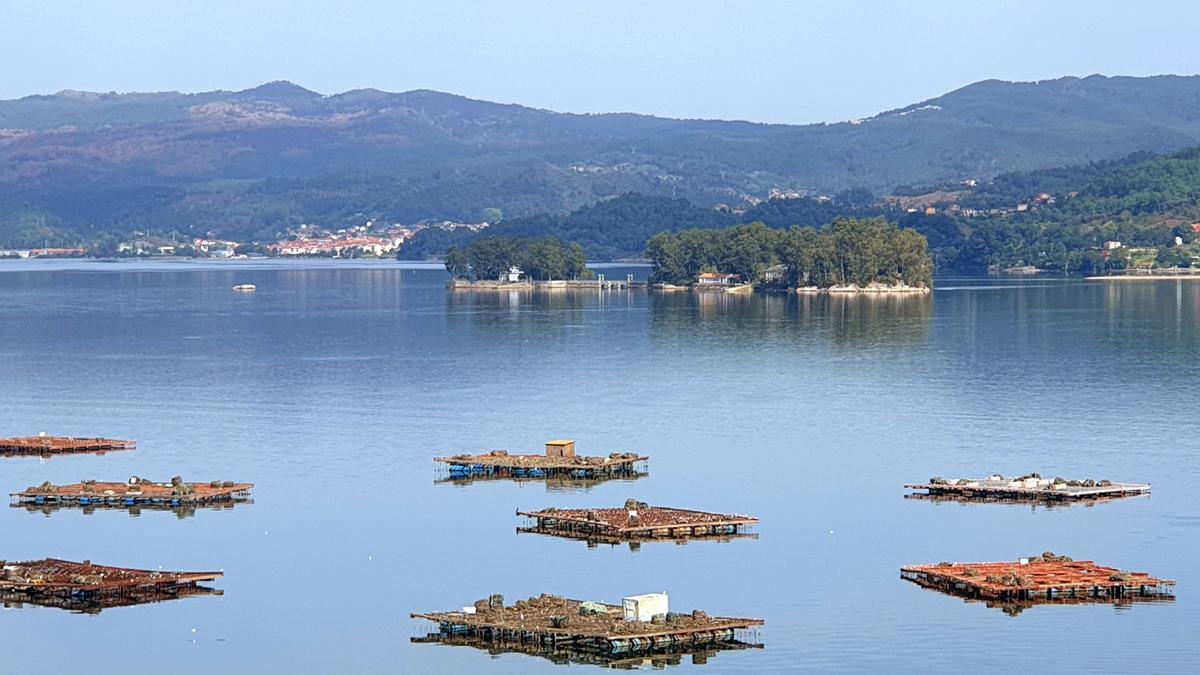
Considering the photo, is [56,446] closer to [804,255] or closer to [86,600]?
[86,600]

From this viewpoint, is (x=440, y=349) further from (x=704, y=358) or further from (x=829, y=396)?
(x=829, y=396)

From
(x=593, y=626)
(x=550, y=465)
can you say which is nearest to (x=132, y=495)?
(x=550, y=465)

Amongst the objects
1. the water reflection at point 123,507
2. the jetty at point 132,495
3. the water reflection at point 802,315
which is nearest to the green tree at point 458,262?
the water reflection at point 802,315

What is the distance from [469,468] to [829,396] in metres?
19.5

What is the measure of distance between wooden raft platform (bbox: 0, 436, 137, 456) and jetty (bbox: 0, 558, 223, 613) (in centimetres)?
1710

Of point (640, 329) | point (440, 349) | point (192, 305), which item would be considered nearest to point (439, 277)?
point (192, 305)

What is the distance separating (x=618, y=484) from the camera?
159 feet

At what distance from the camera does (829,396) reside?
66625 millimetres

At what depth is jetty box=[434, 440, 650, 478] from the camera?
4950cm

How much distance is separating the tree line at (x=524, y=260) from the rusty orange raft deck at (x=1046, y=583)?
4660 inches

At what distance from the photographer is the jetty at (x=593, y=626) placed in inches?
1253

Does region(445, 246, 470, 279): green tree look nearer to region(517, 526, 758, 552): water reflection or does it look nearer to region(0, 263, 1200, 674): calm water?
region(0, 263, 1200, 674): calm water

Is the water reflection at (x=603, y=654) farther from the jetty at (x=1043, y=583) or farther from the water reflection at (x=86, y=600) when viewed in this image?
the water reflection at (x=86, y=600)


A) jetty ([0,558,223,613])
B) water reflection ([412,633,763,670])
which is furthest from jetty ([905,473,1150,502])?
jetty ([0,558,223,613])
